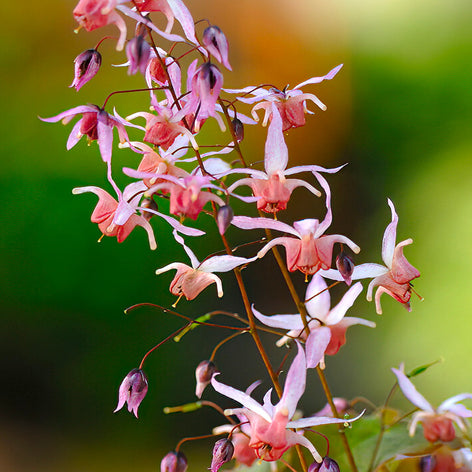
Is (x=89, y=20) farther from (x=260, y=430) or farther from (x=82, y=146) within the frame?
(x=82, y=146)

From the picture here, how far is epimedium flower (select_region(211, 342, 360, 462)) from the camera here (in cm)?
46

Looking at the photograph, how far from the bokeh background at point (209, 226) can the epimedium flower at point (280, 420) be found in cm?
140

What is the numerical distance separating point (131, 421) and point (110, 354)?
22 cm

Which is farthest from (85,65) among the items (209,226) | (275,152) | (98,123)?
(209,226)

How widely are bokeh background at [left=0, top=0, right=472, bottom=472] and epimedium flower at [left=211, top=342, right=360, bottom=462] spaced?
4.60 ft

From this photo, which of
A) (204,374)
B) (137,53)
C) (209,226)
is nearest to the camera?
(137,53)

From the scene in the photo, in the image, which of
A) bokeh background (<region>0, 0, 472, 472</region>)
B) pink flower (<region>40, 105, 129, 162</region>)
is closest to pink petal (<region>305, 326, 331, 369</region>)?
pink flower (<region>40, 105, 129, 162</region>)

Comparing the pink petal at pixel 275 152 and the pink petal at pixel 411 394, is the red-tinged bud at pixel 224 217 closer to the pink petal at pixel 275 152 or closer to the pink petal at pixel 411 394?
the pink petal at pixel 275 152

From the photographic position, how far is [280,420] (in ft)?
1.53

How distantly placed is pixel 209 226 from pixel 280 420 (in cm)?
154

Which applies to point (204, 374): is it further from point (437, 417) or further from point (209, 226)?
point (209, 226)

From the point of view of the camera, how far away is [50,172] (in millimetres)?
1982

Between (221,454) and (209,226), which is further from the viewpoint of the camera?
(209,226)

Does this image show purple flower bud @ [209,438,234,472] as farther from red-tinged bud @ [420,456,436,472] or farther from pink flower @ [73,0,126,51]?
pink flower @ [73,0,126,51]
